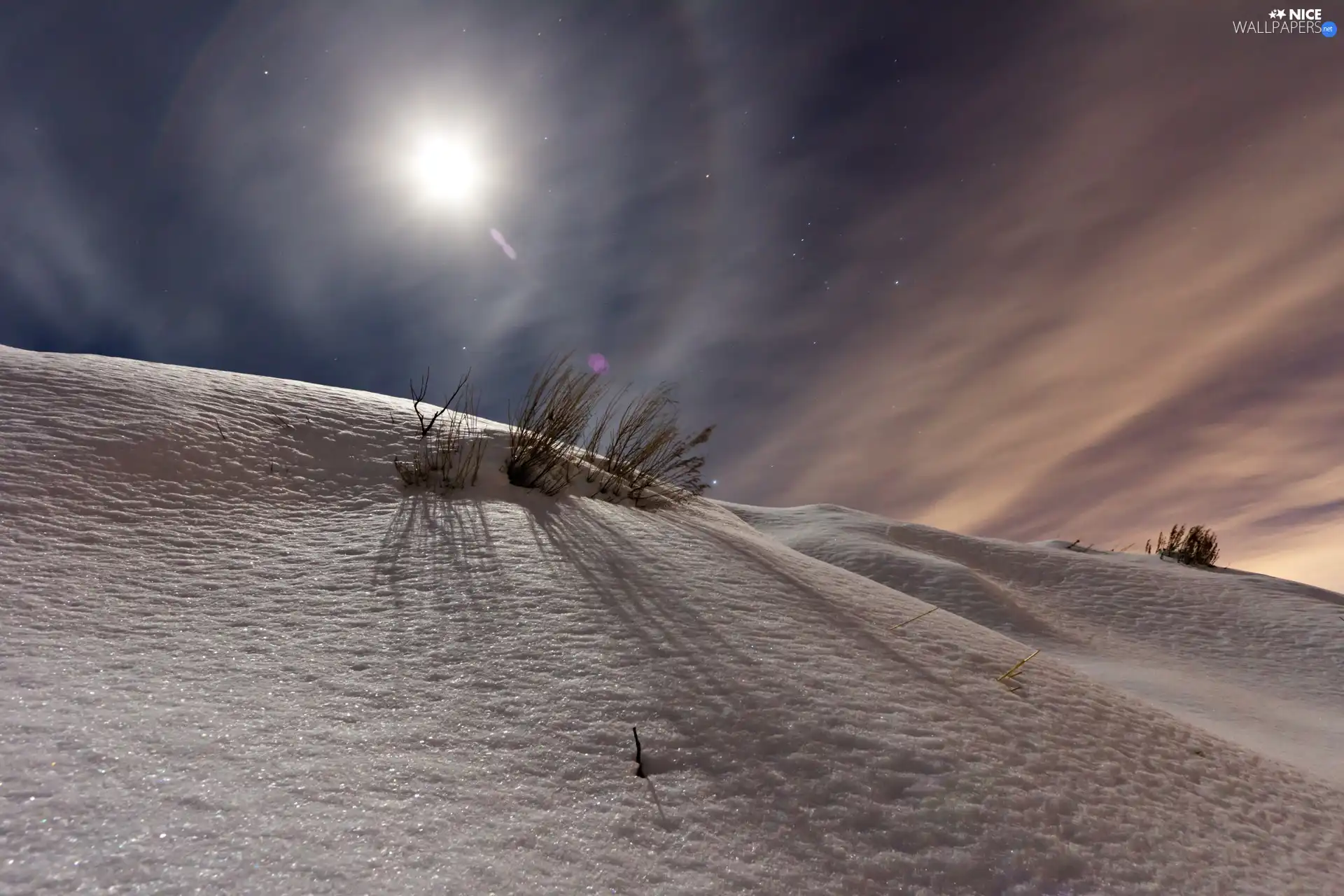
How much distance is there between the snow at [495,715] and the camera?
725mm

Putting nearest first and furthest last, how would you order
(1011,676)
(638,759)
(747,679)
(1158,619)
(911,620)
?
(638,759) → (747,679) → (1011,676) → (911,620) → (1158,619)

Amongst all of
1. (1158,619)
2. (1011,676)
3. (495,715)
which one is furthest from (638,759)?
(1158,619)

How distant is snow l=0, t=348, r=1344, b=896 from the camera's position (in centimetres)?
73

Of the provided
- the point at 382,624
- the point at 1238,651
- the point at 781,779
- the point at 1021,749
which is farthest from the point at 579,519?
the point at 1238,651

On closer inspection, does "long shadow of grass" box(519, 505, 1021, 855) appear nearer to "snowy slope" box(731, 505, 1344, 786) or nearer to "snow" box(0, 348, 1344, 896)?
"snow" box(0, 348, 1344, 896)

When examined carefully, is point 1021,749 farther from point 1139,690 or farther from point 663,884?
point 1139,690

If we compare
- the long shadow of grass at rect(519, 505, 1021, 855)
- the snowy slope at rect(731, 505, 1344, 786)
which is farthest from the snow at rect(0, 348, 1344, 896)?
the snowy slope at rect(731, 505, 1344, 786)

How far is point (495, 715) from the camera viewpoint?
1.00 meters

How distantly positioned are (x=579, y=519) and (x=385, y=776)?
4.02 feet

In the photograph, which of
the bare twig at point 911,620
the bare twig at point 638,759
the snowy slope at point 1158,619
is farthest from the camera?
the snowy slope at point 1158,619

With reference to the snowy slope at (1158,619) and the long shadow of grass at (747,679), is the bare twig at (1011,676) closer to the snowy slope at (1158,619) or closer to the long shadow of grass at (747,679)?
the long shadow of grass at (747,679)

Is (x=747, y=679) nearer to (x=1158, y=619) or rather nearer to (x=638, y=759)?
(x=638, y=759)

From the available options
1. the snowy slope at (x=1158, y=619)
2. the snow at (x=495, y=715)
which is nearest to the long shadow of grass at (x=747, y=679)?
the snow at (x=495, y=715)

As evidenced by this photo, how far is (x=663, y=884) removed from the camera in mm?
724
